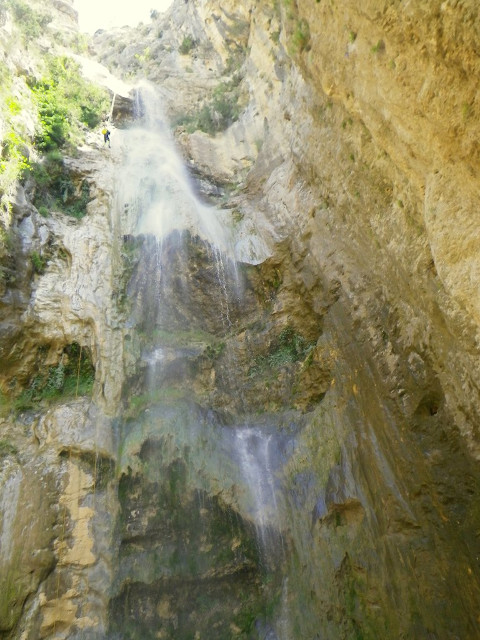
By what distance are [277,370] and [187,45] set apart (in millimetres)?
19112

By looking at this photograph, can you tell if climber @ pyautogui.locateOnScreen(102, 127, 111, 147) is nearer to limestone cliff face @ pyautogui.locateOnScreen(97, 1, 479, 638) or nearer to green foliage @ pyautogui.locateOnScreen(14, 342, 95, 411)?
limestone cliff face @ pyautogui.locateOnScreen(97, 1, 479, 638)

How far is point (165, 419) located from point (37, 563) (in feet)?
11.1

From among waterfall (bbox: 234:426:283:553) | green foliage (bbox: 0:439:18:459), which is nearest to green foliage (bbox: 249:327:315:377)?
waterfall (bbox: 234:426:283:553)

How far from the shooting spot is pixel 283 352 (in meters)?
9.95

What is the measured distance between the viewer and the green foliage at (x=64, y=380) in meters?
9.45

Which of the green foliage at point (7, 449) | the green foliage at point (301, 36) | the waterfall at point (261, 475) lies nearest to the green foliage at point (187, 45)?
the green foliage at point (301, 36)

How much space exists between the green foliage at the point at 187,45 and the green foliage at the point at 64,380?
18096mm

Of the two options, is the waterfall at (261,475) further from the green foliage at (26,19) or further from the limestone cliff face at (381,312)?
the green foliage at (26,19)

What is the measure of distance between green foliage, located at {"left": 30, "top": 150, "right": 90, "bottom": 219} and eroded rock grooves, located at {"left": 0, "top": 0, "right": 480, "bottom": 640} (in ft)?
1.17

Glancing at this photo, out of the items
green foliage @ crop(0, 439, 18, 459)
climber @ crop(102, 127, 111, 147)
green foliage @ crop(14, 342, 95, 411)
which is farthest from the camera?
climber @ crop(102, 127, 111, 147)

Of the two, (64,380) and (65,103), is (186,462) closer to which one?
(64,380)

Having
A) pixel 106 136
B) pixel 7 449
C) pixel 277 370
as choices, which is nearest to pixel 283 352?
pixel 277 370

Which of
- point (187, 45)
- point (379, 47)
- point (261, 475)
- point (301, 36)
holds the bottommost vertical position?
point (261, 475)

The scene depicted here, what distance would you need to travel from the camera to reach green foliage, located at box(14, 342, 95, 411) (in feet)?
31.0
